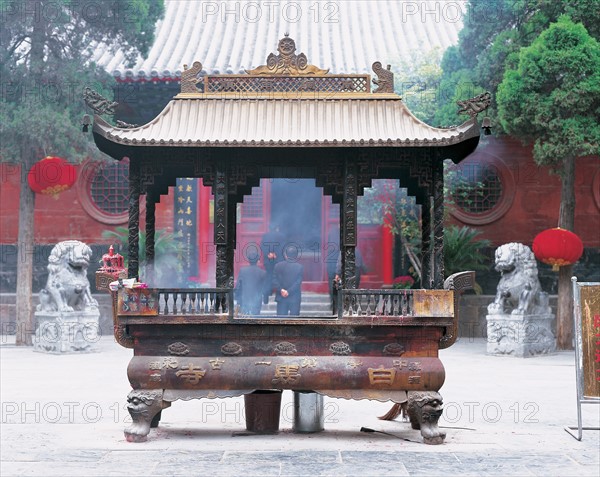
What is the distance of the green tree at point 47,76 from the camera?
1569 cm

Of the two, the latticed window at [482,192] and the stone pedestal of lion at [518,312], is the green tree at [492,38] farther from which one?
the stone pedestal of lion at [518,312]

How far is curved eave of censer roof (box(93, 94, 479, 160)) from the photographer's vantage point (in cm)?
847

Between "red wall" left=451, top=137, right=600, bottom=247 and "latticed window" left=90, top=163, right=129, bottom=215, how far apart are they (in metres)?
6.67

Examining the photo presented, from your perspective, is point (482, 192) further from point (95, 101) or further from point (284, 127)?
point (95, 101)

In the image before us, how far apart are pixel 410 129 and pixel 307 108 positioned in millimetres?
1026

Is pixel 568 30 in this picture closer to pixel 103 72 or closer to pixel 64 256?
pixel 103 72

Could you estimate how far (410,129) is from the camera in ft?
28.7

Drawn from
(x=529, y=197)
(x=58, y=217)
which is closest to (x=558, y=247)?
(x=529, y=197)

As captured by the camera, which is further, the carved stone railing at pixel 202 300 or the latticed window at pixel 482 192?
the latticed window at pixel 482 192

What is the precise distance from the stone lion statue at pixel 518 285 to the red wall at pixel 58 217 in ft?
22.0

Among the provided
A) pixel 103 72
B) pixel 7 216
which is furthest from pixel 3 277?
pixel 103 72

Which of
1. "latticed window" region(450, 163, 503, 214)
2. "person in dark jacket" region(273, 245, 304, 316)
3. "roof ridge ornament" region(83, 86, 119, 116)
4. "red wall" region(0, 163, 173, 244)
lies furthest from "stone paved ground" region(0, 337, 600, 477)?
"latticed window" region(450, 163, 503, 214)

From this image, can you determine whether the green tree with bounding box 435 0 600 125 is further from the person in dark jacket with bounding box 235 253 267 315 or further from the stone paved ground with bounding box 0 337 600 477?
the person in dark jacket with bounding box 235 253 267 315

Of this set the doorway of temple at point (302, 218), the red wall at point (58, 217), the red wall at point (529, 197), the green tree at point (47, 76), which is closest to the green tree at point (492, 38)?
the red wall at point (529, 197)
